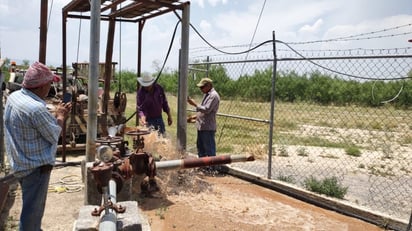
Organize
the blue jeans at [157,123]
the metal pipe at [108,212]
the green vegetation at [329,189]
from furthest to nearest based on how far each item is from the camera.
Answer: the blue jeans at [157,123], the green vegetation at [329,189], the metal pipe at [108,212]

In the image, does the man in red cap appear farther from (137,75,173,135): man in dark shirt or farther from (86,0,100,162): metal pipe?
(137,75,173,135): man in dark shirt

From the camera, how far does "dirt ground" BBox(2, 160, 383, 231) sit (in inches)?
179

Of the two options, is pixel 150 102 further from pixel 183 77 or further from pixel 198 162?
pixel 198 162

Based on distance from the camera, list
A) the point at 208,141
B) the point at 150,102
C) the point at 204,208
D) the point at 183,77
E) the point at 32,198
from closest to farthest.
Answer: the point at 32,198 → the point at 204,208 → the point at 183,77 → the point at 208,141 → the point at 150,102

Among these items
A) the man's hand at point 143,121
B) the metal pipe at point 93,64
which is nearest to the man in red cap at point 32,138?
the metal pipe at point 93,64

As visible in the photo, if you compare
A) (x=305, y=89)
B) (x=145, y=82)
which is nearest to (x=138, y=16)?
(x=145, y=82)

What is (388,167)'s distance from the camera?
8.80m

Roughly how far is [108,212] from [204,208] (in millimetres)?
2766

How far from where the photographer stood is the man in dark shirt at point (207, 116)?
6.73 metres

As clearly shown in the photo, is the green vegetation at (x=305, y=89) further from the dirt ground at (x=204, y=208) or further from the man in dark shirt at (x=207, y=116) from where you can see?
the dirt ground at (x=204, y=208)

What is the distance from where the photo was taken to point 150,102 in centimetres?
713

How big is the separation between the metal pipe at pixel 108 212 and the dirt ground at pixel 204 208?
5.90ft

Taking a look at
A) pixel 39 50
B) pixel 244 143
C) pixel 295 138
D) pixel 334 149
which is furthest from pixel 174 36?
pixel 295 138

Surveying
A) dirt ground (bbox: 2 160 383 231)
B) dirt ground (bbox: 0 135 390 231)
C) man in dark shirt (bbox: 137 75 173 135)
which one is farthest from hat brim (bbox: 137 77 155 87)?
dirt ground (bbox: 2 160 383 231)
